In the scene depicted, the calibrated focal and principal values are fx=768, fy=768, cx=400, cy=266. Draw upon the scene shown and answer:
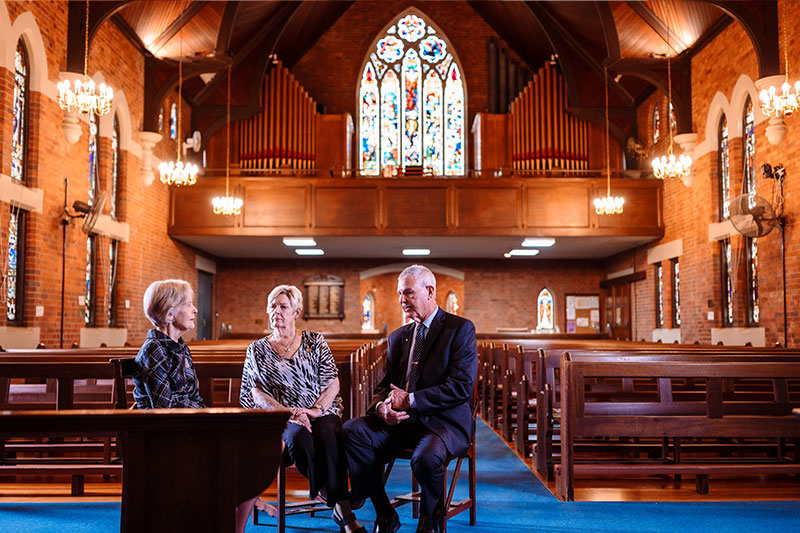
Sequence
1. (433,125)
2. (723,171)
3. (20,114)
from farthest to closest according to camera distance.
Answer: (433,125), (723,171), (20,114)

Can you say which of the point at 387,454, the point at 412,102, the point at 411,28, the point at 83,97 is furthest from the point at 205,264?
the point at 387,454

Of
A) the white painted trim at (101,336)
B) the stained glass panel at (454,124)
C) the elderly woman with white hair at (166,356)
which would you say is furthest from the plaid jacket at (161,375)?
the stained glass panel at (454,124)

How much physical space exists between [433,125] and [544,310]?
5059mm

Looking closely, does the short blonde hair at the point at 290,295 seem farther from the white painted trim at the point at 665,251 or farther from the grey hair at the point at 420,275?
the white painted trim at the point at 665,251

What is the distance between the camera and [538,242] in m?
15.1

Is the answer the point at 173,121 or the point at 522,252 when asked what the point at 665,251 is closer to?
the point at 522,252

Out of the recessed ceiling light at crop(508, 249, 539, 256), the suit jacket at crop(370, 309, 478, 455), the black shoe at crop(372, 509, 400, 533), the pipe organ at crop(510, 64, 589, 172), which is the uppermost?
the pipe organ at crop(510, 64, 589, 172)

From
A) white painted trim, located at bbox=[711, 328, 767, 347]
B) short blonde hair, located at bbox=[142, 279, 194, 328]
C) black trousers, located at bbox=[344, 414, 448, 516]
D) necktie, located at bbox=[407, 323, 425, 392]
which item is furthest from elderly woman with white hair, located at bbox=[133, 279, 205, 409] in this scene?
white painted trim, located at bbox=[711, 328, 767, 347]

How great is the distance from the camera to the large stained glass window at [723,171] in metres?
12.1

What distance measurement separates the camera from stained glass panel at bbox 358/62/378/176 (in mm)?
17203

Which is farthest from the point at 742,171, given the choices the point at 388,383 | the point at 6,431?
the point at 6,431

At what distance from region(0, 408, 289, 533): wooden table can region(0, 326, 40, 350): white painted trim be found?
21.2 ft

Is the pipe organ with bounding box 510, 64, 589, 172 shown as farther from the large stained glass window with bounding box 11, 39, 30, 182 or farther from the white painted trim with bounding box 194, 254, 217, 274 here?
the large stained glass window with bounding box 11, 39, 30, 182

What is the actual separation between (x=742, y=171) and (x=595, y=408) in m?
8.31
